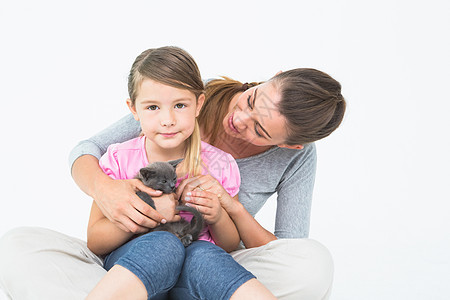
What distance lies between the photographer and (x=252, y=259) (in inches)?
71.6

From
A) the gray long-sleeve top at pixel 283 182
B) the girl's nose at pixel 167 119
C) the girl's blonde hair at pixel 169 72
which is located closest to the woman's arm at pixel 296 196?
the gray long-sleeve top at pixel 283 182

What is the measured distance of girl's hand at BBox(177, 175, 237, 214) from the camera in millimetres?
1811

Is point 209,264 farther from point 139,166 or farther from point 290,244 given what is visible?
point 139,166

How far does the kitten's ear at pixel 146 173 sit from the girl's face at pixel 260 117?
0.41 meters

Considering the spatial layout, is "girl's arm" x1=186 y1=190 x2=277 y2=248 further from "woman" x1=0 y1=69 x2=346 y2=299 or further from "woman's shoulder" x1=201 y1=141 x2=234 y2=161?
"woman's shoulder" x1=201 y1=141 x2=234 y2=161

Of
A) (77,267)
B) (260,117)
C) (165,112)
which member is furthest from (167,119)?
(77,267)

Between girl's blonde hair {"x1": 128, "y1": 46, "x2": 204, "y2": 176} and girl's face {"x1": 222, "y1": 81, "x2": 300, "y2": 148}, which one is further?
girl's face {"x1": 222, "y1": 81, "x2": 300, "y2": 148}

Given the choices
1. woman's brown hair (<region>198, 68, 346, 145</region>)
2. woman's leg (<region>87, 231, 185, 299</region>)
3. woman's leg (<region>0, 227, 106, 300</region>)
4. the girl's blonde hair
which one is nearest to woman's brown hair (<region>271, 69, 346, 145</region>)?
woman's brown hair (<region>198, 68, 346, 145</region>)

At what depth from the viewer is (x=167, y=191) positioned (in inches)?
70.7

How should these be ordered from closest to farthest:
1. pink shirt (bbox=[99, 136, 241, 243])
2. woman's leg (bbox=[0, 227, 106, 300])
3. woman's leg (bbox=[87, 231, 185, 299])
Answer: woman's leg (bbox=[87, 231, 185, 299]) → woman's leg (bbox=[0, 227, 106, 300]) → pink shirt (bbox=[99, 136, 241, 243])

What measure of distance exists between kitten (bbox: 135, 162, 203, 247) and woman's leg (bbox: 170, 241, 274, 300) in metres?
0.12

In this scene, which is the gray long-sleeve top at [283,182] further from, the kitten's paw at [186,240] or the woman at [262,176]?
the kitten's paw at [186,240]

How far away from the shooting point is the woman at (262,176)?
1.69 meters

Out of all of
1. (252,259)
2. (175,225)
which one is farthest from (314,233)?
(175,225)
